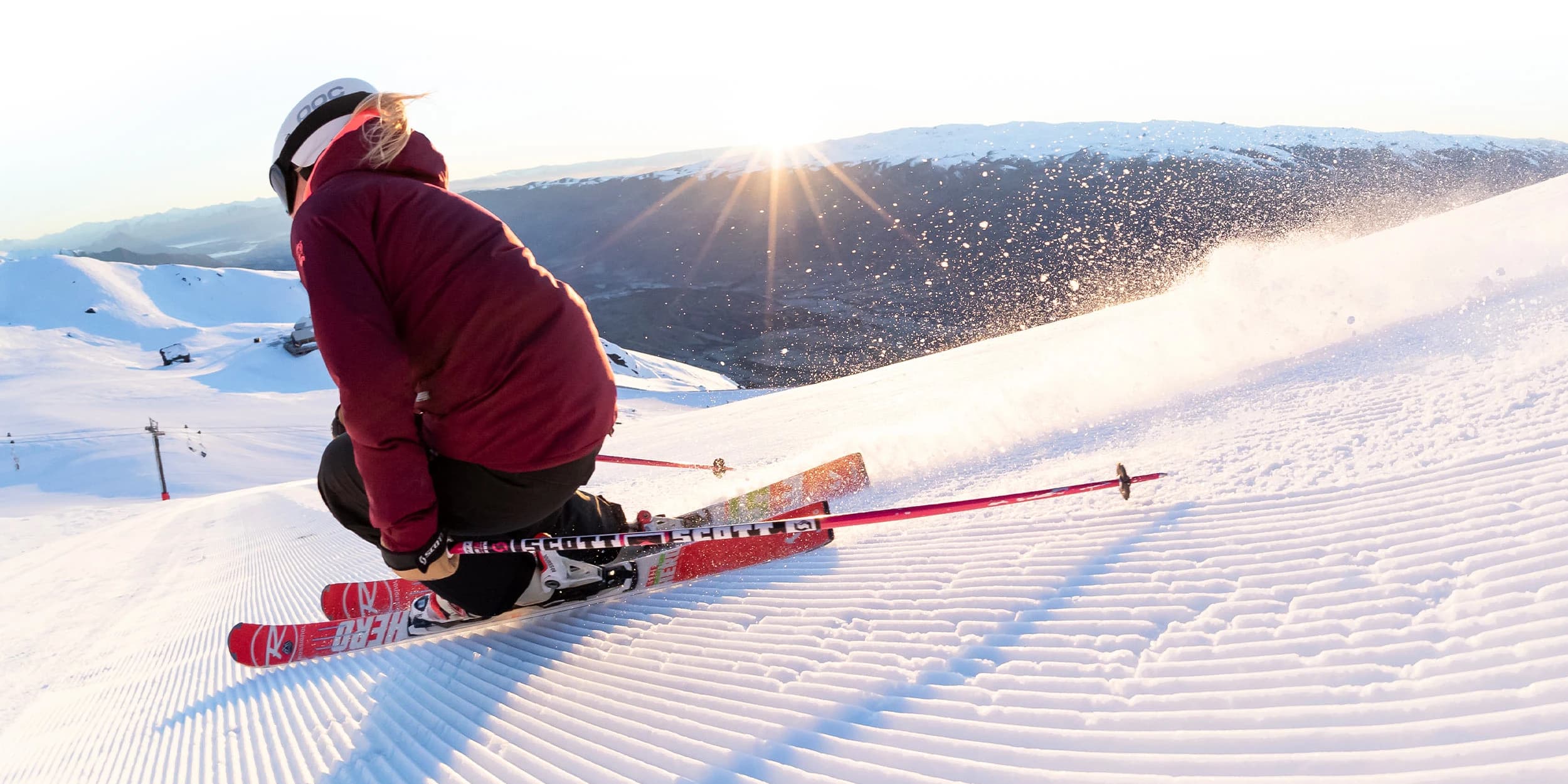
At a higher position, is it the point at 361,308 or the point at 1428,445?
the point at 361,308

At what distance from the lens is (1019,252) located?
122125 millimetres

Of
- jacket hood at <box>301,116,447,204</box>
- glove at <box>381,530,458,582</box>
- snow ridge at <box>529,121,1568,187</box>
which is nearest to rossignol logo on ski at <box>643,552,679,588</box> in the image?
glove at <box>381,530,458,582</box>

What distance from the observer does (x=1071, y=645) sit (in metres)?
2.11

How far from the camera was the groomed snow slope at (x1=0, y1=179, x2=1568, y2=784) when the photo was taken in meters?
1.67

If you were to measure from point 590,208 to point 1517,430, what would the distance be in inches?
6408

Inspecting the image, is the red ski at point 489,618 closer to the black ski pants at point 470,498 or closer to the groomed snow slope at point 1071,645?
the groomed snow slope at point 1071,645

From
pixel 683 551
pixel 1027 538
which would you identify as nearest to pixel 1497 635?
pixel 1027 538

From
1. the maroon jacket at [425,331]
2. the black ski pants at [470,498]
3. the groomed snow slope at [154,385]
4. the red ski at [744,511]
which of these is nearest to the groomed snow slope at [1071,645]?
the red ski at [744,511]

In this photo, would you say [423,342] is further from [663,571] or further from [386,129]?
[663,571]

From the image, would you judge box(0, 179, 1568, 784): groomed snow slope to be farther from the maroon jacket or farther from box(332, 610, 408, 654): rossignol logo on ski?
the maroon jacket

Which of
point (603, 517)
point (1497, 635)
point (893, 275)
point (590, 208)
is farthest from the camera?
point (590, 208)

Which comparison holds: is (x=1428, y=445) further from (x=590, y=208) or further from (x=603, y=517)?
(x=590, y=208)

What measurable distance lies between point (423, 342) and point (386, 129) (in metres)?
0.59

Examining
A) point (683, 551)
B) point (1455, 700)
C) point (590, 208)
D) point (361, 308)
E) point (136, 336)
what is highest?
point (590, 208)
